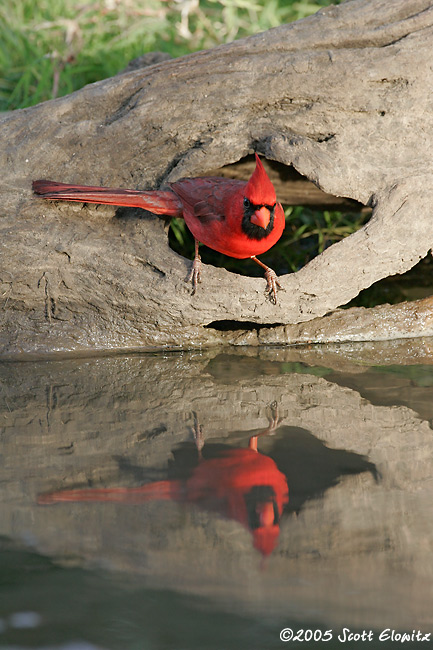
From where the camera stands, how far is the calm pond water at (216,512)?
1711 mm

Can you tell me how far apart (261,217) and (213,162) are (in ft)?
2.73

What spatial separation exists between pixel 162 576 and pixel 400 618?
2.09ft

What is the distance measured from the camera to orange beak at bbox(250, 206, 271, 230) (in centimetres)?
339

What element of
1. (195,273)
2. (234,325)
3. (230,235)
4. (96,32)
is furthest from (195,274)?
(96,32)

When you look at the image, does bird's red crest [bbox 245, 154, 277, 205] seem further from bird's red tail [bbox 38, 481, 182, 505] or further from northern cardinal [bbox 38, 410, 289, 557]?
bird's red tail [bbox 38, 481, 182, 505]

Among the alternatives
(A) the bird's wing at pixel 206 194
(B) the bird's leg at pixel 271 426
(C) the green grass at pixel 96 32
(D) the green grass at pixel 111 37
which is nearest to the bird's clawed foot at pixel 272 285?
(A) the bird's wing at pixel 206 194

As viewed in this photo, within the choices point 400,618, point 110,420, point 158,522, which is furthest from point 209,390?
point 400,618

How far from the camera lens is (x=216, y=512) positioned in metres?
2.20

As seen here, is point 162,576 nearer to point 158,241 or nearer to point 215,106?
point 158,241

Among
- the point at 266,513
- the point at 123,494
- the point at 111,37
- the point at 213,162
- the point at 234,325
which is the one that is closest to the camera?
the point at 266,513

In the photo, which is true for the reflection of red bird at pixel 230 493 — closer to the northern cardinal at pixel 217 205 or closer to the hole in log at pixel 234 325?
the northern cardinal at pixel 217 205

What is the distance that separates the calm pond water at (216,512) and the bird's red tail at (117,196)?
1.01 m

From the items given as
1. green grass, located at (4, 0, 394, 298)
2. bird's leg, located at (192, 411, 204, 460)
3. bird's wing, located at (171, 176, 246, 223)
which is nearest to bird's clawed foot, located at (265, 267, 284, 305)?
bird's wing, located at (171, 176, 246, 223)

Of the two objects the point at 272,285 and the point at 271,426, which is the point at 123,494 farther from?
the point at 272,285
